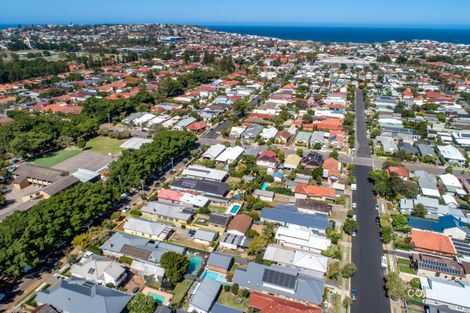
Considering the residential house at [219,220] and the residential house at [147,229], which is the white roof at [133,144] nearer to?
the residential house at [147,229]

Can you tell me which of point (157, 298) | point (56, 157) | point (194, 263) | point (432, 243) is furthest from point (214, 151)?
point (432, 243)

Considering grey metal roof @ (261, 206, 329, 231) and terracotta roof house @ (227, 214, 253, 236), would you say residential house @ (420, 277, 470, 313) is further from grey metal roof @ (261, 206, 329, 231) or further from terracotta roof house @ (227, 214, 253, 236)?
→ terracotta roof house @ (227, 214, 253, 236)

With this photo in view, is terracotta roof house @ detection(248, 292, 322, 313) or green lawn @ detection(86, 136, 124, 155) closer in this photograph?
terracotta roof house @ detection(248, 292, 322, 313)

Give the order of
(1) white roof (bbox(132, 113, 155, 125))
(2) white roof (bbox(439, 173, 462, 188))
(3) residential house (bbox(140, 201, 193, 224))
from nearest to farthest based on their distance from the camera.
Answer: (3) residential house (bbox(140, 201, 193, 224)), (2) white roof (bbox(439, 173, 462, 188)), (1) white roof (bbox(132, 113, 155, 125))

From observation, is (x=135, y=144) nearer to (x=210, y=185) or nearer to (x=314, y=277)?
(x=210, y=185)

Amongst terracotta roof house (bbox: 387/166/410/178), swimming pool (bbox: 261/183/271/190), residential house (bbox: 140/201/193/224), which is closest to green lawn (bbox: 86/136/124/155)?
residential house (bbox: 140/201/193/224)

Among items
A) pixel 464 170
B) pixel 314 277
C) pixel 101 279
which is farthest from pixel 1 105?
pixel 464 170

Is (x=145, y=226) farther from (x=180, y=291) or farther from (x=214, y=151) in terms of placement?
(x=214, y=151)
